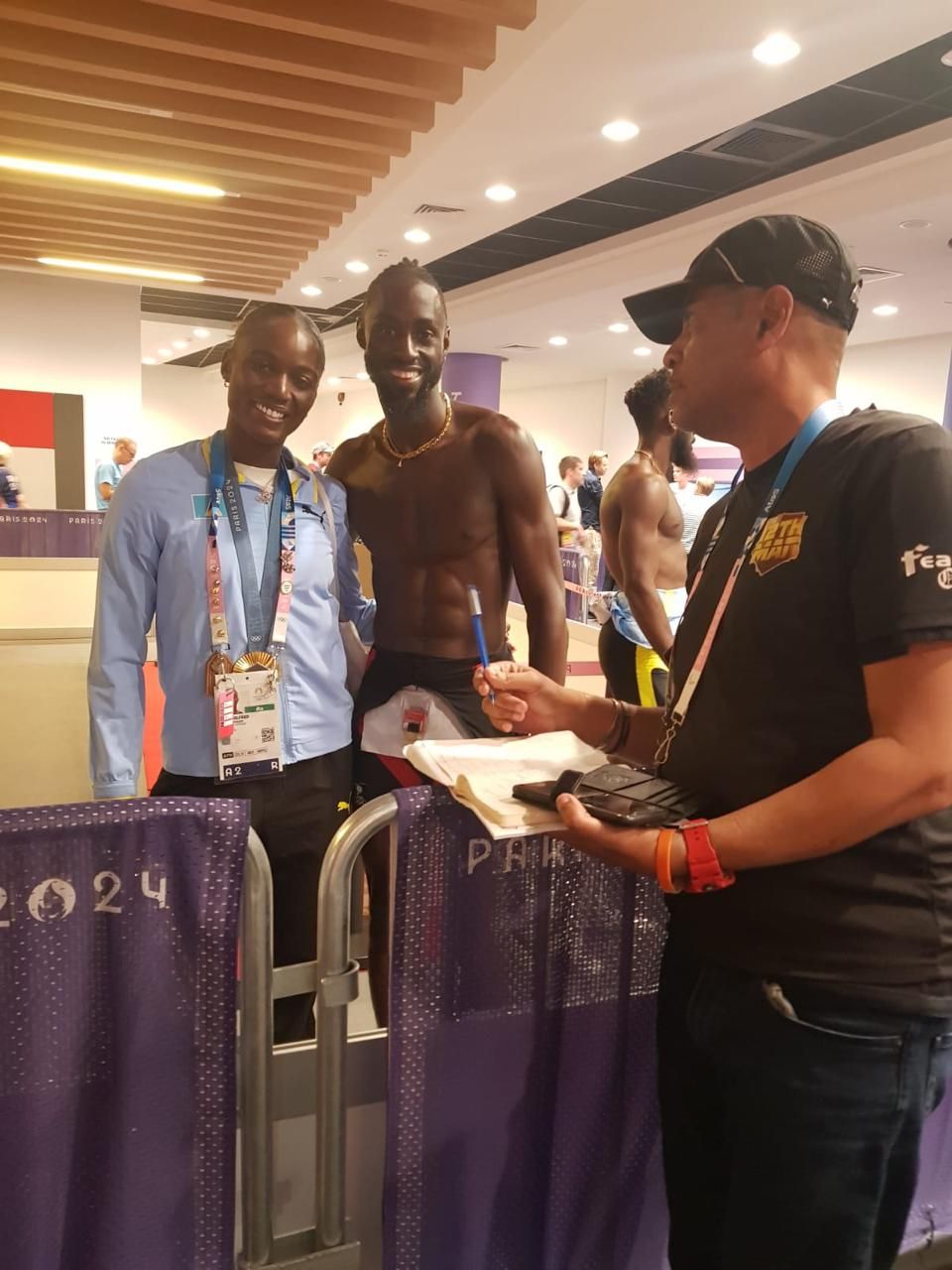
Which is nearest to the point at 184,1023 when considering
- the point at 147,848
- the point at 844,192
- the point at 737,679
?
the point at 147,848

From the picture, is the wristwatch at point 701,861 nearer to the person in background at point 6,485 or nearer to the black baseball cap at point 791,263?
the black baseball cap at point 791,263

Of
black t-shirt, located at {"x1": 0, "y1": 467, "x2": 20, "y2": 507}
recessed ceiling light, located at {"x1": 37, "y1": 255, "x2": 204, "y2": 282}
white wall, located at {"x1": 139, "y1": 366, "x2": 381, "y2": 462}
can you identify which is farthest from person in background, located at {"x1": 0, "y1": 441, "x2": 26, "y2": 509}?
white wall, located at {"x1": 139, "y1": 366, "x2": 381, "y2": 462}

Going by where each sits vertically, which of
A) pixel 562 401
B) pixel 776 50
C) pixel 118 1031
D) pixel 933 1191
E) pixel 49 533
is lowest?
pixel 933 1191

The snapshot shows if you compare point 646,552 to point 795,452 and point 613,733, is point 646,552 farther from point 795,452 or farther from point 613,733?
point 795,452

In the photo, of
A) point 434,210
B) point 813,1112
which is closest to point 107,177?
point 434,210

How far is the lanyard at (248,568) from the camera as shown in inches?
71.7

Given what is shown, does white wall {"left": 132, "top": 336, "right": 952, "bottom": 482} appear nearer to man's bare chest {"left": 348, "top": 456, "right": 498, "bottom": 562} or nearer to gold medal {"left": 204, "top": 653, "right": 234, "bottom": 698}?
man's bare chest {"left": 348, "top": 456, "right": 498, "bottom": 562}

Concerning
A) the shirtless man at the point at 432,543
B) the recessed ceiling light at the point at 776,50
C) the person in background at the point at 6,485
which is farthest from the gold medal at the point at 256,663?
the person in background at the point at 6,485

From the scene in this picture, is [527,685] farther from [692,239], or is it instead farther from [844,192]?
[692,239]

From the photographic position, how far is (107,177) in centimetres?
653

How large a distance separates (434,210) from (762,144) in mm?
2685

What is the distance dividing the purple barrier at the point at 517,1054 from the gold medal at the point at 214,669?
71 cm

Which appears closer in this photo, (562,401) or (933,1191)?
(933,1191)

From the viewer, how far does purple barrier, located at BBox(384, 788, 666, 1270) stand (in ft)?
4.25
